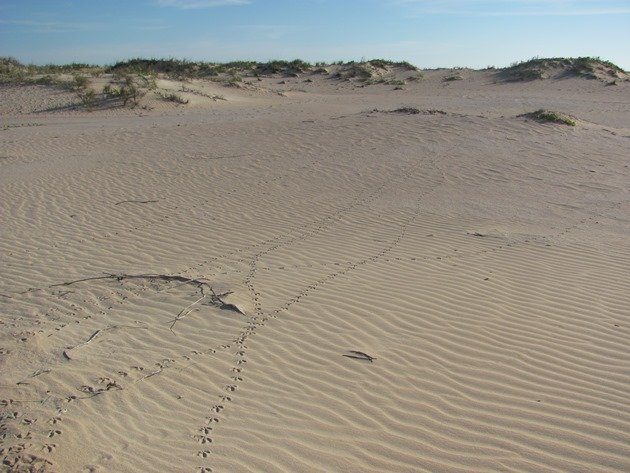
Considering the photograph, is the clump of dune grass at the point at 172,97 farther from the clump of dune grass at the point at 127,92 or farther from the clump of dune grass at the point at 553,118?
the clump of dune grass at the point at 553,118

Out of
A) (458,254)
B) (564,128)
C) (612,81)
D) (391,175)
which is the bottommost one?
(458,254)

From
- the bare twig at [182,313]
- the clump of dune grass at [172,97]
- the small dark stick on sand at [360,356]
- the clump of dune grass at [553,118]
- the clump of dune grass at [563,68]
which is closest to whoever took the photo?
the small dark stick on sand at [360,356]

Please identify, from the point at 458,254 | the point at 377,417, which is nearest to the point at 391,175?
the point at 458,254

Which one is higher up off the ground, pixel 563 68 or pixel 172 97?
pixel 563 68

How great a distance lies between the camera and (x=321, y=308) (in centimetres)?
591

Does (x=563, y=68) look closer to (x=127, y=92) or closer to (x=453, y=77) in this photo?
(x=453, y=77)

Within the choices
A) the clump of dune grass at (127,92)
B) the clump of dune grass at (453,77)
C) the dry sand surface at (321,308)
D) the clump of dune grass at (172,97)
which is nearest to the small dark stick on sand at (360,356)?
the dry sand surface at (321,308)

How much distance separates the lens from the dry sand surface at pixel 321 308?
147 inches

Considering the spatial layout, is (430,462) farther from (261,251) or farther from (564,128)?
(564,128)

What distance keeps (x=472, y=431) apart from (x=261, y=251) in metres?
4.57

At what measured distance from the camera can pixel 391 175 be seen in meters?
11.9

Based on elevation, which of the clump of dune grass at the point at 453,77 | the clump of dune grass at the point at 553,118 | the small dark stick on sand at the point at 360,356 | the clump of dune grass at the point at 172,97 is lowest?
the small dark stick on sand at the point at 360,356

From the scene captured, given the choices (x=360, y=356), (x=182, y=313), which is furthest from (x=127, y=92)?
(x=360, y=356)

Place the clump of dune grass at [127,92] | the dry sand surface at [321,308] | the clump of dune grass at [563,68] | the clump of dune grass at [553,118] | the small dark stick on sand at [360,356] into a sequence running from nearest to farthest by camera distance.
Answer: the dry sand surface at [321,308], the small dark stick on sand at [360,356], the clump of dune grass at [553,118], the clump of dune grass at [127,92], the clump of dune grass at [563,68]
